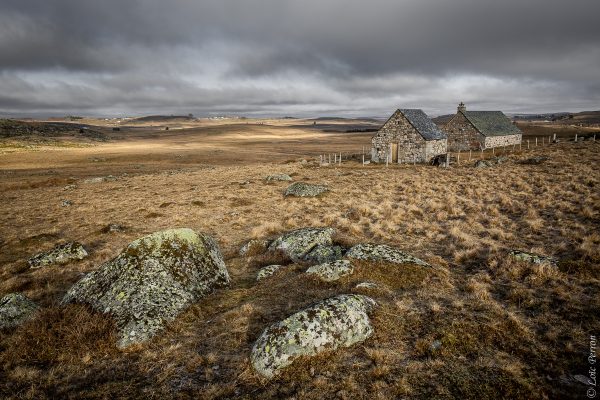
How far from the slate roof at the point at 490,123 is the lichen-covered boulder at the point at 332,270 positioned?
189ft

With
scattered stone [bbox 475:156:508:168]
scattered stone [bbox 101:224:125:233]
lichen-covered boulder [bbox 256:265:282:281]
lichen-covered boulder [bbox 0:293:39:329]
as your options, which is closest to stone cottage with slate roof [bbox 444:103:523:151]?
scattered stone [bbox 475:156:508:168]

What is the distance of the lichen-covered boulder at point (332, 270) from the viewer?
929 cm

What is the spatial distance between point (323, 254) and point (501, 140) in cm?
6345

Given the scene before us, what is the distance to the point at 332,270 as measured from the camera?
31.1 feet

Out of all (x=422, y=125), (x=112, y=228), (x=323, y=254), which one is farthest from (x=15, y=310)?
(x=422, y=125)

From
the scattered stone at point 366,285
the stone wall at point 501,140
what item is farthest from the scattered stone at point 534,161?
the scattered stone at point 366,285

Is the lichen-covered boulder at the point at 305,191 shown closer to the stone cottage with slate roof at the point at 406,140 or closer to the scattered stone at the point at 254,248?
the scattered stone at the point at 254,248

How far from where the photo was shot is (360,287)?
862 centimetres

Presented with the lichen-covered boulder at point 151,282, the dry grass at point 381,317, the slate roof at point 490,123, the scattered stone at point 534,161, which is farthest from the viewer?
the slate roof at point 490,123

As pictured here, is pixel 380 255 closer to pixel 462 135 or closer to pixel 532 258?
pixel 532 258

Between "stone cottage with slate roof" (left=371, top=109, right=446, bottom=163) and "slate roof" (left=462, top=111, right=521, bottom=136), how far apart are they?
16.7 m

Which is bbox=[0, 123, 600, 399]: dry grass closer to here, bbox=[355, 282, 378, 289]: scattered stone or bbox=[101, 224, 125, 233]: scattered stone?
bbox=[355, 282, 378, 289]: scattered stone

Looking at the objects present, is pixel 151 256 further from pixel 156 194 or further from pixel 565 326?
pixel 156 194

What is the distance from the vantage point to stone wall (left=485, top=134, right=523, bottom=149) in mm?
58059
